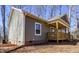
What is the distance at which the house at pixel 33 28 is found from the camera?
6.21 metres

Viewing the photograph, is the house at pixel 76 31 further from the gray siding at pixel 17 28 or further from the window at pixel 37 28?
the gray siding at pixel 17 28

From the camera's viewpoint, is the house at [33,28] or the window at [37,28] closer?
the house at [33,28]

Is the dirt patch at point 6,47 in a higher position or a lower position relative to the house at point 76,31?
lower

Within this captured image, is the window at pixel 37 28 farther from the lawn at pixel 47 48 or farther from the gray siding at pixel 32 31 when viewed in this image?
the lawn at pixel 47 48

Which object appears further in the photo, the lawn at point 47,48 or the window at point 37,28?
the window at point 37,28

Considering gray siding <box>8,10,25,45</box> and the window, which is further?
the window

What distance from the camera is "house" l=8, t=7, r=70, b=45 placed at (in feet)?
20.4

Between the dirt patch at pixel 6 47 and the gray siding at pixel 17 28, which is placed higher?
the gray siding at pixel 17 28

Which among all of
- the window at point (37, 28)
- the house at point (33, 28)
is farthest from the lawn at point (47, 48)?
the window at point (37, 28)

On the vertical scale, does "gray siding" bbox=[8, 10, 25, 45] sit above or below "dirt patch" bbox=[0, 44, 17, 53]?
above

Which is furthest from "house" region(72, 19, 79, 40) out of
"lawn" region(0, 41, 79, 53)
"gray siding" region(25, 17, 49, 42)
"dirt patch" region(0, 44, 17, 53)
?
"dirt patch" region(0, 44, 17, 53)

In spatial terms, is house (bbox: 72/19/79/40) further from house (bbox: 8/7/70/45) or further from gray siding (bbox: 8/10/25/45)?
gray siding (bbox: 8/10/25/45)
